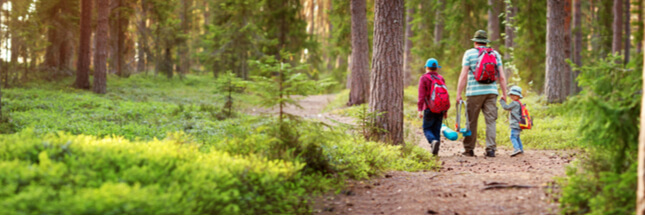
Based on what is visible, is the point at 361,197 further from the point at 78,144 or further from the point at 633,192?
the point at 78,144

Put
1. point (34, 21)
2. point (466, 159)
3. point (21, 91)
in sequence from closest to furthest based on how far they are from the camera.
A: point (466, 159) → point (21, 91) → point (34, 21)

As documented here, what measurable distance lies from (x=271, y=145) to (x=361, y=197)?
4.00ft

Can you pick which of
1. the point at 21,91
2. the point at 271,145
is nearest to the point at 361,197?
the point at 271,145

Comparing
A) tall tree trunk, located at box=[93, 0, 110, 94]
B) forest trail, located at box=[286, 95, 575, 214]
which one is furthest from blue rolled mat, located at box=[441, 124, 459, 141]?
tall tree trunk, located at box=[93, 0, 110, 94]

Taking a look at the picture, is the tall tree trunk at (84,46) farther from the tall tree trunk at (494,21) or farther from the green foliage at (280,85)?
the green foliage at (280,85)

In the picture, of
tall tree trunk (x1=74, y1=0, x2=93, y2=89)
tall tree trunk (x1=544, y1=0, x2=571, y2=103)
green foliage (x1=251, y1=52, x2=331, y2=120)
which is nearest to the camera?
green foliage (x1=251, y1=52, x2=331, y2=120)

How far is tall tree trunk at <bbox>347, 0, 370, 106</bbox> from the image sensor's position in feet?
55.0

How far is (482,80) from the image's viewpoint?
7.77 m

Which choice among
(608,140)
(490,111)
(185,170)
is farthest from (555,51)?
(185,170)

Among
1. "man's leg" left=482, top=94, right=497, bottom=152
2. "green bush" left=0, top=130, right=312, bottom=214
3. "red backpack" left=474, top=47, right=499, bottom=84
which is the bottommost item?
"green bush" left=0, top=130, right=312, bottom=214

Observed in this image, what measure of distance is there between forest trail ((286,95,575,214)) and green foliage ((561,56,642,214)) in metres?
0.36

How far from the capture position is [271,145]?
→ 532cm

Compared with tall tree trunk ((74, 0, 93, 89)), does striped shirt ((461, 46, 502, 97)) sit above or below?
below

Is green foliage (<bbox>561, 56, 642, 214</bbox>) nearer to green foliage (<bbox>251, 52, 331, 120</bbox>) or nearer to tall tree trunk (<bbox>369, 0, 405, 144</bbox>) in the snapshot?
green foliage (<bbox>251, 52, 331, 120</bbox>)
